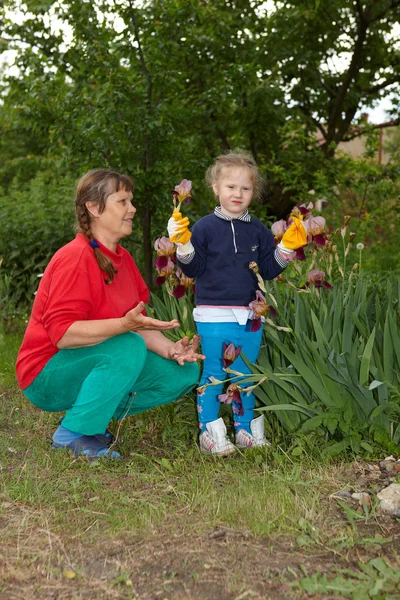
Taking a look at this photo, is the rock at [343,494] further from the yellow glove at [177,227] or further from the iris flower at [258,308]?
the yellow glove at [177,227]

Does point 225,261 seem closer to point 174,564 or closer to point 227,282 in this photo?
point 227,282

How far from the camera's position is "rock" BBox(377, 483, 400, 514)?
2.53 metres

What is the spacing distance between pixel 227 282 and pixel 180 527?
45.3 inches

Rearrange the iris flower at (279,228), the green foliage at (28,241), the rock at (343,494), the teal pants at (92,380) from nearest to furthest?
the rock at (343,494) → the teal pants at (92,380) → the iris flower at (279,228) → the green foliage at (28,241)

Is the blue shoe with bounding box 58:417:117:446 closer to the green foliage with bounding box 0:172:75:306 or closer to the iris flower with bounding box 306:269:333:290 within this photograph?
the iris flower with bounding box 306:269:333:290

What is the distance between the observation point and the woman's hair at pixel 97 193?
3.17 m

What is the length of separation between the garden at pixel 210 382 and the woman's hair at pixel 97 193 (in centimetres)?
33

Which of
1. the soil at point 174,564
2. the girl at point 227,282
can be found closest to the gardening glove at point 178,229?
the girl at point 227,282

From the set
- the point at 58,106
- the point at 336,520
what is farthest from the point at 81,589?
the point at 58,106

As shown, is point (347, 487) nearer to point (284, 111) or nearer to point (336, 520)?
point (336, 520)

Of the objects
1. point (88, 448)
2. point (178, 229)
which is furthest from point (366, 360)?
point (88, 448)

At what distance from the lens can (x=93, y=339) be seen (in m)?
3.00

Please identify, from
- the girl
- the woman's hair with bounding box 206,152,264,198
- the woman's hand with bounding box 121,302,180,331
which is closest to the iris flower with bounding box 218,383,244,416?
the girl

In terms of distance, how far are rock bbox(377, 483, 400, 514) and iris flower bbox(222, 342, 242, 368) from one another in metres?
0.81
